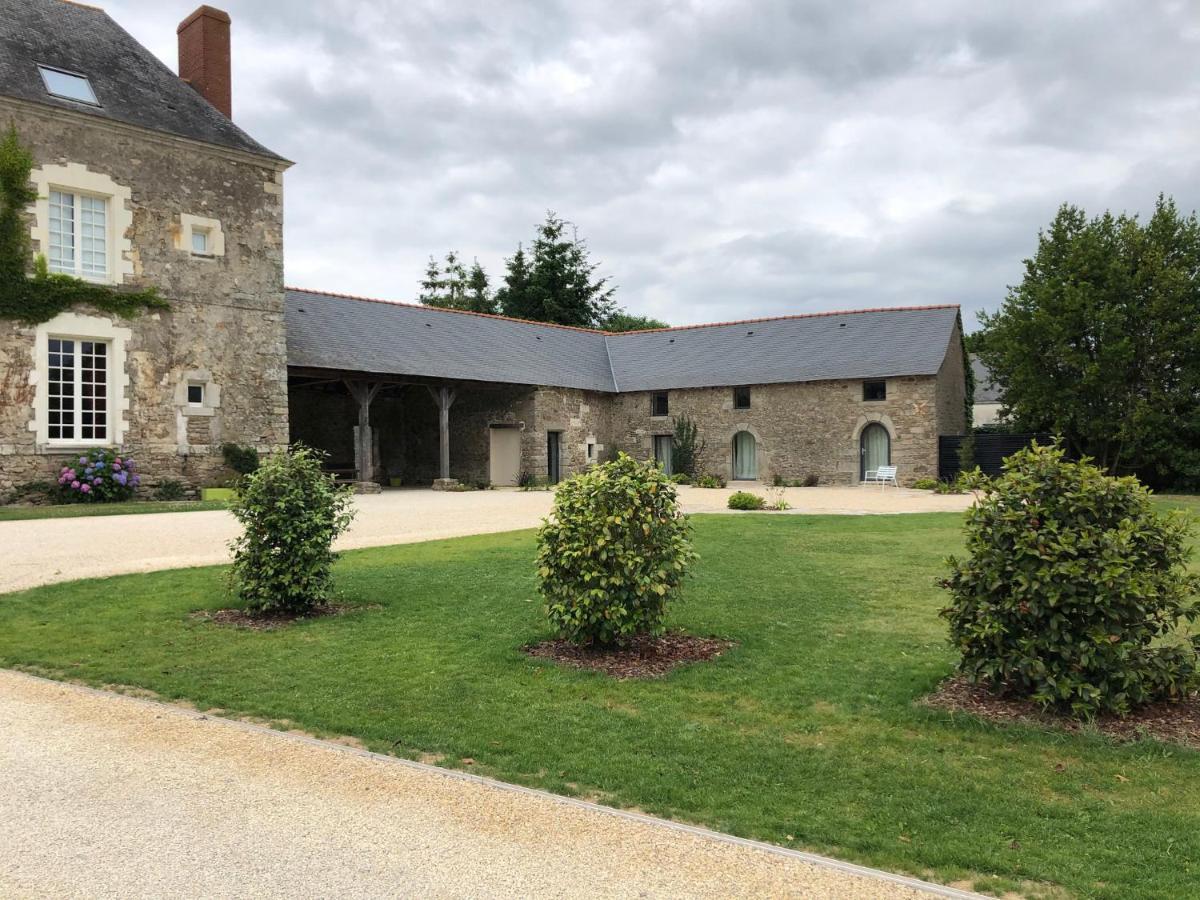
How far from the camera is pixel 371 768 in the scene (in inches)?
144

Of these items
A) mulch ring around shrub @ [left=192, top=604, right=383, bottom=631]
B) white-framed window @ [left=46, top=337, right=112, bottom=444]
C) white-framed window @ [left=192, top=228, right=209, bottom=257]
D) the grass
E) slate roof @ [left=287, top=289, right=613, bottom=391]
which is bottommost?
mulch ring around shrub @ [left=192, top=604, right=383, bottom=631]

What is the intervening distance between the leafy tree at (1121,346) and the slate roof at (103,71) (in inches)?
758

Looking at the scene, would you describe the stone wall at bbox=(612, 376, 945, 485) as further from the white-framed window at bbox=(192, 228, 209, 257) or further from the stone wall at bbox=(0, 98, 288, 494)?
the white-framed window at bbox=(192, 228, 209, 257)

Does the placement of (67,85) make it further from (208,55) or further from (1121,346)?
(1121,346)

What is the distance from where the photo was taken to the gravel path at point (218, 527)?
359 inches

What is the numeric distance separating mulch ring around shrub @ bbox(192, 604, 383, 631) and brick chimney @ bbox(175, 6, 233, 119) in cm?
1623

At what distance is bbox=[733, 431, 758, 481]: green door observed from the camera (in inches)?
1023

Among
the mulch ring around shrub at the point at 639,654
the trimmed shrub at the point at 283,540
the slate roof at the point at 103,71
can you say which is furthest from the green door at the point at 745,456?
the mulch ring around shrub at the point at 639,654

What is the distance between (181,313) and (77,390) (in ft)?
7.87

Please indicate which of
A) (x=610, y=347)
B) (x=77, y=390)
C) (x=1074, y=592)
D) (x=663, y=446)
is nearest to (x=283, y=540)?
(x=1074, y=592)

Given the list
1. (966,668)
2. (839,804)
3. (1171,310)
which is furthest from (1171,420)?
(839,804)

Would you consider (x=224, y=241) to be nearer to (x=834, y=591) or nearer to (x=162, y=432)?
(x=162, y=432)

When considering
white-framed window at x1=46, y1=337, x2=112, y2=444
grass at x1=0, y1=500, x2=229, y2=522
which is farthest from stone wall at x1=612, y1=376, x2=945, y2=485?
white-framed window at x1=46, y1=337, x2=112, y2=444

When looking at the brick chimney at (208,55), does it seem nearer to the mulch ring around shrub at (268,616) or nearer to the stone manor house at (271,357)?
the stone manor house at (271,357)
